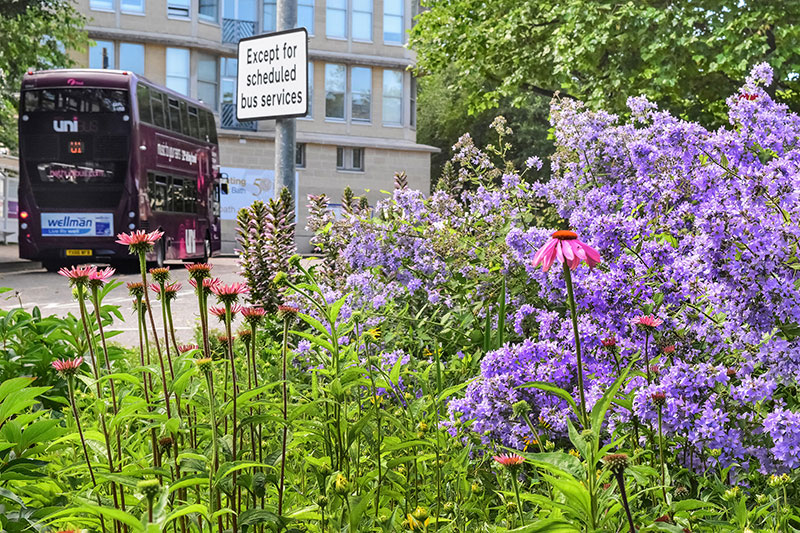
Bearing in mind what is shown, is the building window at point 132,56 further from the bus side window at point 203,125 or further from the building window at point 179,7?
the bus side window at point 203,125

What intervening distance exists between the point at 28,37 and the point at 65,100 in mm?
2295

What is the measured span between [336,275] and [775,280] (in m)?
3.45

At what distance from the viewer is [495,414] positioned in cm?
269

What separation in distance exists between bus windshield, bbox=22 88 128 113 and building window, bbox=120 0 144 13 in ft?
66.5

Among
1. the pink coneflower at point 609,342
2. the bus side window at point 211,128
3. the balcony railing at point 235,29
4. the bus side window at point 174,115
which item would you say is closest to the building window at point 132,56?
the balcony railing at point 235,29

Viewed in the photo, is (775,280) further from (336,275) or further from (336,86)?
(336,86)

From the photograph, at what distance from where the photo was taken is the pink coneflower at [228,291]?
203 cm

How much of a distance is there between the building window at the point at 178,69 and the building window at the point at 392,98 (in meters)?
9.37

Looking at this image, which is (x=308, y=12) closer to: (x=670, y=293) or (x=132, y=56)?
(x=132, y=56)

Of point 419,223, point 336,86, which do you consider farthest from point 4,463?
point 336,86

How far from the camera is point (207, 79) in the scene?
1587 inches

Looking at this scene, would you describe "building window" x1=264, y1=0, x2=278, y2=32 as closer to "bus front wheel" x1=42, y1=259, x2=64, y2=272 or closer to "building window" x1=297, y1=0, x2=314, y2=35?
"building window" x1=297, y1=0, x2=314, y2=35

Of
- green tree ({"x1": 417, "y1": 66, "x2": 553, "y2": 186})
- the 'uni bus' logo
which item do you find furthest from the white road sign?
green tree ({"x1": 417, "y1": 66, "x2": 553, "y2": 186})

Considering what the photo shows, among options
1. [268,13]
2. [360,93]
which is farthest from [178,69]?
[360,93]
